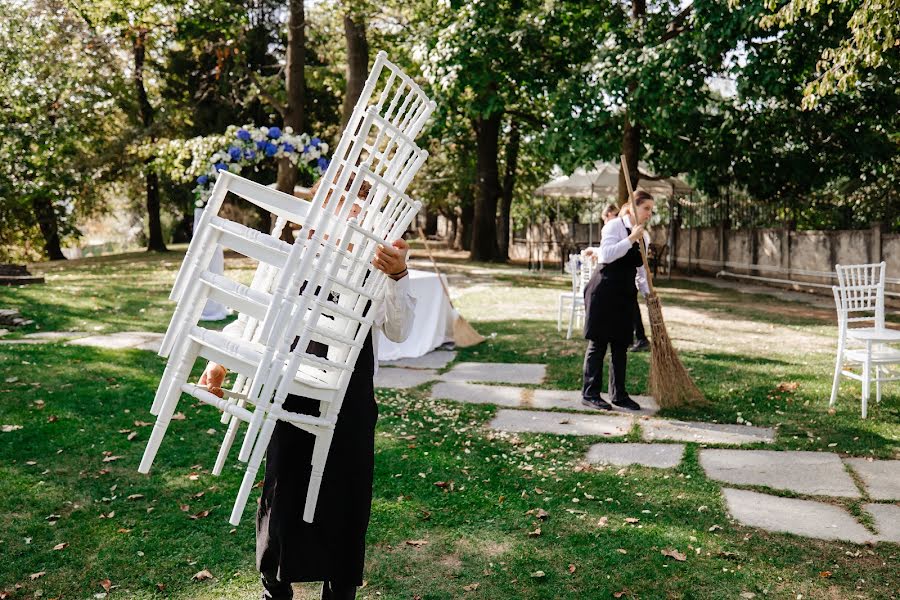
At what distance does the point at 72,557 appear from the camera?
11.9ft

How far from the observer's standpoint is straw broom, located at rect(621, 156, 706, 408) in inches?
253

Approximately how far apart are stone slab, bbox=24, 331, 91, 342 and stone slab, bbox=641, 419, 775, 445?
21.9ft

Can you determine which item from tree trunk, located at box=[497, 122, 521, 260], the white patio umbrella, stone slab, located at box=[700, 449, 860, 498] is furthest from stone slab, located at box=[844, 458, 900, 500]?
tree trunk, located at box=[497, 122, 521, 260]

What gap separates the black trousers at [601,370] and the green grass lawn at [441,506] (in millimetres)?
528

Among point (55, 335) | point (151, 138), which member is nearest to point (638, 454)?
point (55, 335)

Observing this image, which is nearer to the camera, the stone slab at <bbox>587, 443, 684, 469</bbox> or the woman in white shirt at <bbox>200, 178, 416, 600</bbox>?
the woman in white shirt at <bbox>200, 178, 416, 600</bbox>

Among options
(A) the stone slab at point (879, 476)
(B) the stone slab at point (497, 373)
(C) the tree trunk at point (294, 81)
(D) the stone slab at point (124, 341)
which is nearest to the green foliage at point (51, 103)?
(C) the tree trunk at point (294, 81)

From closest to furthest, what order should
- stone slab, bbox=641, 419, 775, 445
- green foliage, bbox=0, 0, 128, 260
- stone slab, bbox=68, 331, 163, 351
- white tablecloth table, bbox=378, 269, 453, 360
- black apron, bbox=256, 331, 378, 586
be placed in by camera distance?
black apron, bbox=256, 331, 378, 586, stone slab, bbox=641, 419, 775, 445, stone slab, bbox=68, 331, 163, 351, white tablecloth table, bbox=378, 269, 453, 360, green foliage, bbox=0, 0, 128, 260

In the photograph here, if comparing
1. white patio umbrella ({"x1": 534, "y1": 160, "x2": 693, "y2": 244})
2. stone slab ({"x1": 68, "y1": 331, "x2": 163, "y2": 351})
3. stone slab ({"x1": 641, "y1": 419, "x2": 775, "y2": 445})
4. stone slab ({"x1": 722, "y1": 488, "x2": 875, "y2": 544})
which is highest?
white patio umbrella ({"x1": 534, "y1": 160, "x2": 693, "y2": 244})

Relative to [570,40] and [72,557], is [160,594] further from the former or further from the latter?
[570,40]

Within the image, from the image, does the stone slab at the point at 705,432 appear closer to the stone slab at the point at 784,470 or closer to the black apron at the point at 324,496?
the stone slab at the point at 784,470

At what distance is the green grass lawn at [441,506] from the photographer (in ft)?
11.3

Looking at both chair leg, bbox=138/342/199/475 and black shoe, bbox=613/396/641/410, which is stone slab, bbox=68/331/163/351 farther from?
chair leg, bbox=138/342/199/475

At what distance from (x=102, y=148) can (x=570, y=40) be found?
16.3m
